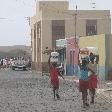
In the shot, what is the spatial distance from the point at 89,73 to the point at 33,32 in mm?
74368

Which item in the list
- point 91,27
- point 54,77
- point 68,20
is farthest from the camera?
point 91,27

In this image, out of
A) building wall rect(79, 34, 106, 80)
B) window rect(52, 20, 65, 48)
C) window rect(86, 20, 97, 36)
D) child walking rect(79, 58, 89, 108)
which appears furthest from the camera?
window rect(86, 20, 97, 36)

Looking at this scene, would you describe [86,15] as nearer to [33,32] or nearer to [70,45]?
[33,32]

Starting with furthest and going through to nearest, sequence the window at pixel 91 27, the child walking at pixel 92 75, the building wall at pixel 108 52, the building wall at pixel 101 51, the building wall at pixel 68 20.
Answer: the window at pixel 91 27
the building wall at pixel 68 20
the building wall at pixel 101 51
the building wall at pixel 108 52
the child walking at pixel 92 75

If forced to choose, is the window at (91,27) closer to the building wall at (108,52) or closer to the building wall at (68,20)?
the building wall at (68,20)

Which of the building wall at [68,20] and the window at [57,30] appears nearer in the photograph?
the building wall at [68,20]

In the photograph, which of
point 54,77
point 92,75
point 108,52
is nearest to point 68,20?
point 108,52

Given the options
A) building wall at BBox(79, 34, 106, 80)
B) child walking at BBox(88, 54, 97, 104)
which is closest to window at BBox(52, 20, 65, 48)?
building wall at BBox(79, 34, 106, 80)

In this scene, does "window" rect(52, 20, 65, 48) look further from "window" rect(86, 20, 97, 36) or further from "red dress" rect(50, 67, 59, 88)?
"red dress" rect(50, 67, 59, 88)

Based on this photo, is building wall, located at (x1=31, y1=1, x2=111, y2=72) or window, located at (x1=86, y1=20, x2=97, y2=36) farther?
window, located at (x1=86, y1=20, x2=97, y2=36)

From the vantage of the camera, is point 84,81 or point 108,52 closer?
point 84,81

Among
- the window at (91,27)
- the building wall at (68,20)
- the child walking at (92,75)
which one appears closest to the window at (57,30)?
the building wall at (68,20)

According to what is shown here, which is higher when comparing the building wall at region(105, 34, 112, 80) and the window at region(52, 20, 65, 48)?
the window at region(52, 20, 65, 48)

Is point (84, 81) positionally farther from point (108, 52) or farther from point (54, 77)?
point (108, 52)
